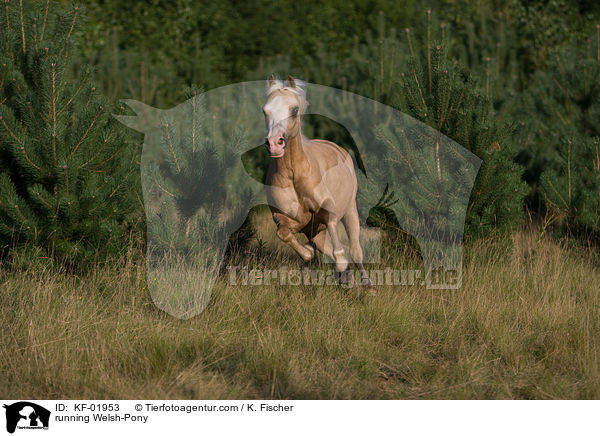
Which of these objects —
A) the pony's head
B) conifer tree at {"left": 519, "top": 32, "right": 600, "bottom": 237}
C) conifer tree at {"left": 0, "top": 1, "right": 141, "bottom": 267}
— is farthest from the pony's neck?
conifer tree at {"left": 519, "top": 32, "right": 600, "bottom": 237}

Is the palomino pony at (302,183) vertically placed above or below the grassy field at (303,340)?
above

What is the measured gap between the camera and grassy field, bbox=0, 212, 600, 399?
3.94 m

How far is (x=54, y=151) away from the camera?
16.5 ft

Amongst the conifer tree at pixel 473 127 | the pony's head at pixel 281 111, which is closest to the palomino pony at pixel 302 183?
the pony's head at pixel 281 111

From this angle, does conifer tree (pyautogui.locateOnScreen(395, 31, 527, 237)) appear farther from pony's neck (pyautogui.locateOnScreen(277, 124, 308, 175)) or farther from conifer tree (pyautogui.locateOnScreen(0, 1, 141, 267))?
conifer tree (pyautogui.locateOnScreen(0, 1, 141, 267))

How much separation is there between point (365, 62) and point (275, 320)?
192 inches

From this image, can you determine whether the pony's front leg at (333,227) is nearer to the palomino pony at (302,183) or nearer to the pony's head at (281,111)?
the palomino pony at (302,183)

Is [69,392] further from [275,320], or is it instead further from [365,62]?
[365,62]

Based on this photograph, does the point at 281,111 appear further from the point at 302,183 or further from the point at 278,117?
the point at 302,183

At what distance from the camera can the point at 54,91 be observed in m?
5.00
